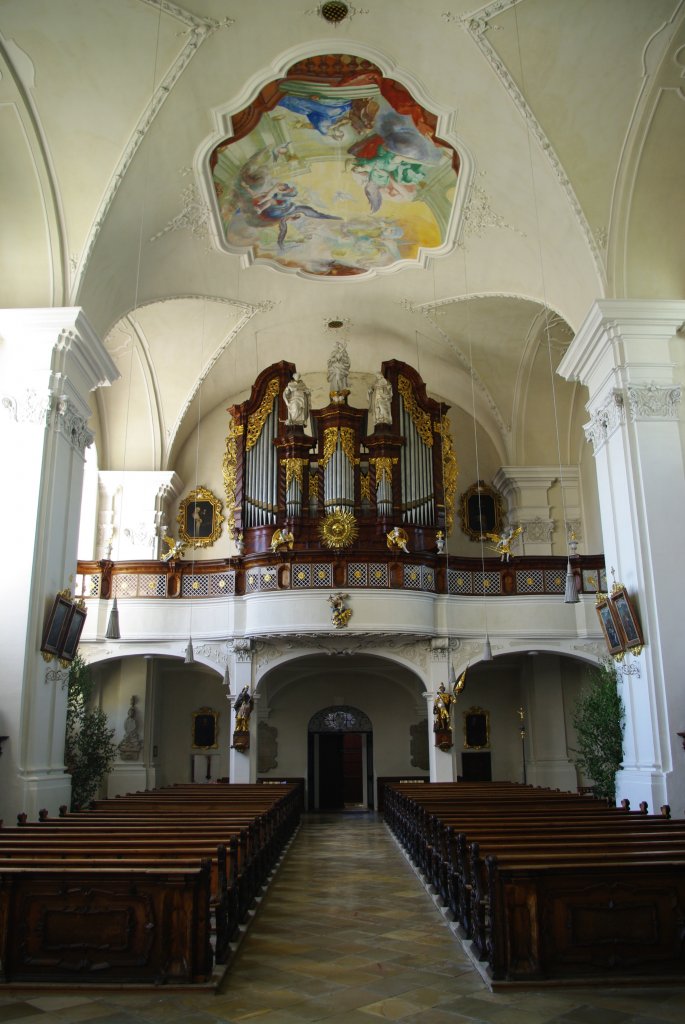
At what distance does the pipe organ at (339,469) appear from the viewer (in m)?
17.2

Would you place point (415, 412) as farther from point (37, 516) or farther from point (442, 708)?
point (37, 516)

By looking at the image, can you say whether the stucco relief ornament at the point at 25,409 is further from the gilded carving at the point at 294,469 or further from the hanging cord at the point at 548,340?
the hanging cord at the point at 548,340

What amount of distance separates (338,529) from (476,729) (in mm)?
7356

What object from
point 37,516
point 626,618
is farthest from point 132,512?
point 626,618

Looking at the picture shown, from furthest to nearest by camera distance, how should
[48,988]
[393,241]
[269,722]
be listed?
[269,722]
[393,241]
[48,988]

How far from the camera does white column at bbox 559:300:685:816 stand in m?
10.8

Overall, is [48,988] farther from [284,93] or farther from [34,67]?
Result: [284,93]

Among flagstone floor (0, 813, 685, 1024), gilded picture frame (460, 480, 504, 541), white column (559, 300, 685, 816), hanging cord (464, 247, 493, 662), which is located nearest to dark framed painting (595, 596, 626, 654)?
white column (559, 300, 685, 816)

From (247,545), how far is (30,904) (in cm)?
1209

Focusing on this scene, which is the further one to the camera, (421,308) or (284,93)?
(421,308)

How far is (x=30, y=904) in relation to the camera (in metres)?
5.79

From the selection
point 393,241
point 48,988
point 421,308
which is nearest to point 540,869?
point 48,988

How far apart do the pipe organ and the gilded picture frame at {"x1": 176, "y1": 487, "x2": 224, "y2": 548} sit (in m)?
3.09

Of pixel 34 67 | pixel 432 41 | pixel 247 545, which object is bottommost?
pixel 247 545
